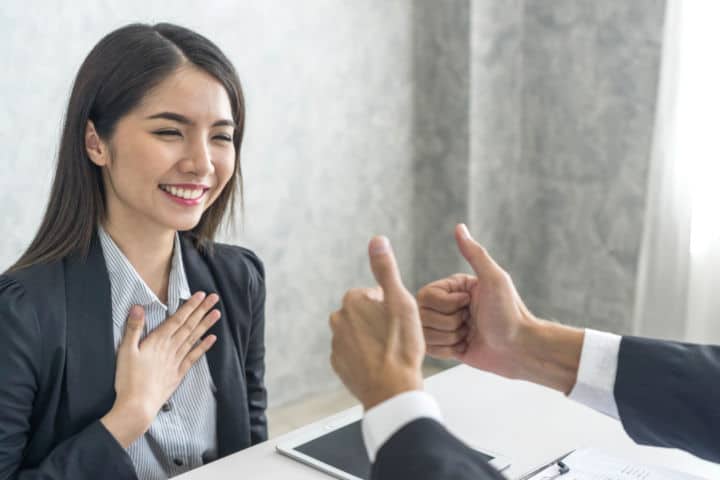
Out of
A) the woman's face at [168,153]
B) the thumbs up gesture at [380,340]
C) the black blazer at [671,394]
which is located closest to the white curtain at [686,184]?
the black blazer at [671,394]

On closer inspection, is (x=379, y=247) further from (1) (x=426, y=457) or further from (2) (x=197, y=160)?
(2) (x=197, y=160)

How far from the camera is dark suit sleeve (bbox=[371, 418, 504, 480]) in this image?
2.68 ft

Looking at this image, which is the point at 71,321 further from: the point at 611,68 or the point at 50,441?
the point at 611,68

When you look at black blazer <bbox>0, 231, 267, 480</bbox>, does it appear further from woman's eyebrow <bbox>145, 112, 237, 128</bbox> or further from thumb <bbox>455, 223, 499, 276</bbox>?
thumb <bbox>455, 223, 499, 276</bbox>

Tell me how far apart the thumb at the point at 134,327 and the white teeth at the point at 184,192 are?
0.21 meters

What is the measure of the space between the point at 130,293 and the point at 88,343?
133mm

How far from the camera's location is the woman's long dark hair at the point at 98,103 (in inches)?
58.5

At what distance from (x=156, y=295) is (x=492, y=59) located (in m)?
2.25

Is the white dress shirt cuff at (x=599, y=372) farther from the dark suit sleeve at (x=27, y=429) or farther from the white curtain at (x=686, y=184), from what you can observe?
the white curtain at (x=686, y=184)

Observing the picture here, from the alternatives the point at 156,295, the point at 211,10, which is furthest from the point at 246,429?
the point at 211,10

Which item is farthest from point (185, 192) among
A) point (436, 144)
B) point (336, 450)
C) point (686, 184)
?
point (436, 144)

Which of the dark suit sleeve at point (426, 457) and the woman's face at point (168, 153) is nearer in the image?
the dark suit sleeve at point (426, 457)

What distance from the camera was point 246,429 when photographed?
1634 mm

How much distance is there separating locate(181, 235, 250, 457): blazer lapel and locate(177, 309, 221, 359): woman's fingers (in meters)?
0.04
